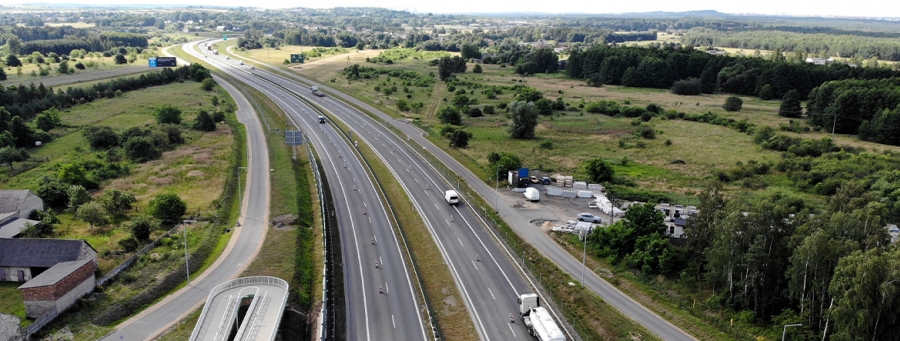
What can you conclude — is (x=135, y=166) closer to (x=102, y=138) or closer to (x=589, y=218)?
(x=102, y=138)

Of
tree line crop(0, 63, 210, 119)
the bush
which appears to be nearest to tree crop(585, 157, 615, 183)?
the bush

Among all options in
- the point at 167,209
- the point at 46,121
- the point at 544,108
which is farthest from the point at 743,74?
the point at 46,121

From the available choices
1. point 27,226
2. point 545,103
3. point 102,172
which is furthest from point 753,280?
point 545,103

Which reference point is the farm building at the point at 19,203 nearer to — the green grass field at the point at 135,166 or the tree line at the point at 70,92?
the green grass field at the point at 135,166

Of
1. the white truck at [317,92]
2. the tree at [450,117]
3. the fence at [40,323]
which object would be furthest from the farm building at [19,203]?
the white truck at [317,92]

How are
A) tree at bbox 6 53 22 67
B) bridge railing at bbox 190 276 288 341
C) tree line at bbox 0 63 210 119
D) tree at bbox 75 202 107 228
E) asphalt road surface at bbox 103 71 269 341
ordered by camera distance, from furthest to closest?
tree at bbox 6 53 22 67 < tree line at bbox 0 63 210 119 < tree at bbox 75 202 107 228 < bridge railing at bbox 190 276 288 341 < asphalt road surface at bbox 103 71 269 341

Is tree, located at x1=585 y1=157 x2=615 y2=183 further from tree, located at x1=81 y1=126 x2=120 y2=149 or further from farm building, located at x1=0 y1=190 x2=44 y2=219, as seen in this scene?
tree, located at x1=81 y1=126 x2=120 y2=149
